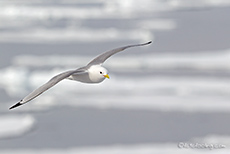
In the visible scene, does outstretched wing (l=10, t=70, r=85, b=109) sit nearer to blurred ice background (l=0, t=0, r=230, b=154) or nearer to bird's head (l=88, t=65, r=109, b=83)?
bird's head (l=88, t=65, r=109, b=83)

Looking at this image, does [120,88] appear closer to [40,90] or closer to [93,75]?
[93,75]

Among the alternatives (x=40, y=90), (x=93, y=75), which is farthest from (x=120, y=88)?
(x=40, y=90)

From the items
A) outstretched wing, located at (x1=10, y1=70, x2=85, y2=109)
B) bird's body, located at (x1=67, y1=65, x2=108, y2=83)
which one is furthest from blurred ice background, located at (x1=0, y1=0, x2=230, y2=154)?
outstretched wing, located at (x1=10, y1=70, x2=85, y2=109)

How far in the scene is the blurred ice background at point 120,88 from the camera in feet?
18.5

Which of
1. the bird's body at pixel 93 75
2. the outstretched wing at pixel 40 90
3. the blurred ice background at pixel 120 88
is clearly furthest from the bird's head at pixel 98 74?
the blurred ice background at pixel 120 88

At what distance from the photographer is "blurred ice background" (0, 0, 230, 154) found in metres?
5.62

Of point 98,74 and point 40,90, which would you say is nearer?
point 40,90

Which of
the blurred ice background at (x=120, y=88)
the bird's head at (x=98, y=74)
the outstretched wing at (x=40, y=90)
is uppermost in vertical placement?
the blurred ice background at (x=120, y=88)

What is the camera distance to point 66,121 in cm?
609

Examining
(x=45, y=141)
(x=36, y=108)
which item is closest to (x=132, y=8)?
(x=36, y=108)

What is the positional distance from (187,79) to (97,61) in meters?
4.17

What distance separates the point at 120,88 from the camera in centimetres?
745

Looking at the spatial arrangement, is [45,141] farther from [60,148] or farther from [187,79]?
[187,79]

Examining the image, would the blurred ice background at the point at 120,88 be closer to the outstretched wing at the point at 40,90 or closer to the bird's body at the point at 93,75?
the bird's body at the point at 93,75
